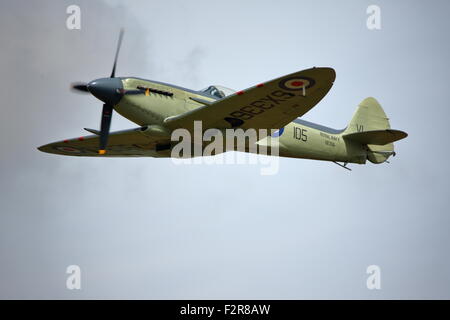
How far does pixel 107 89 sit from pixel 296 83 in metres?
4.38

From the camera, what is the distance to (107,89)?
50.9 ft

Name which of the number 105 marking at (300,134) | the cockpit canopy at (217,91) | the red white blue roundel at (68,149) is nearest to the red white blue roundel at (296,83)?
the cockpit canopy at (217,91)

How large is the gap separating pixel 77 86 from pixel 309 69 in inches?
226

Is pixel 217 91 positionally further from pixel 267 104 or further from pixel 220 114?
pixel 267 104

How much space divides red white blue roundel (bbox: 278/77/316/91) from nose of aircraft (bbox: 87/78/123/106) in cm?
385

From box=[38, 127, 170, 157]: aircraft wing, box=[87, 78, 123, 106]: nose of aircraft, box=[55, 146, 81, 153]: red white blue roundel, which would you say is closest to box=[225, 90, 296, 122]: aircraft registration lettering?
box=[38, 127, 170, 157]: aircraft wing

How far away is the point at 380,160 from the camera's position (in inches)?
781

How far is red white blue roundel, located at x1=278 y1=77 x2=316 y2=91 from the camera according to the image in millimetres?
14320

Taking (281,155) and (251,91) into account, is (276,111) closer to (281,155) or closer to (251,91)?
(251,91)

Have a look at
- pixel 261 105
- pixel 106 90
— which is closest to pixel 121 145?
pixel 106 90

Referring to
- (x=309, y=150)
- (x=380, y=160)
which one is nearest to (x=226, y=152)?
(x=309, y=150)

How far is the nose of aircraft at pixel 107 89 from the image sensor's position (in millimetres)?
15422

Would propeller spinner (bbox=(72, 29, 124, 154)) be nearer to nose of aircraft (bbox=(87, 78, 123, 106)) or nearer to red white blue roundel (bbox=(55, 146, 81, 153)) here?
nose of aircraft (bbox=(87, 78, 123, 106))

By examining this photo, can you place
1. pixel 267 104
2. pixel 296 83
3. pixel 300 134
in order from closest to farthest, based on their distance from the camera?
pixel 296 83 < pixel 267 104 < pixel 300 134
